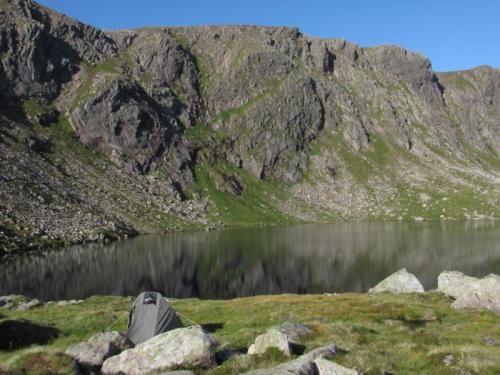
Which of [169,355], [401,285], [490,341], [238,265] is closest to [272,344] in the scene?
[169,355]

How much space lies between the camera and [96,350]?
79.3 ft

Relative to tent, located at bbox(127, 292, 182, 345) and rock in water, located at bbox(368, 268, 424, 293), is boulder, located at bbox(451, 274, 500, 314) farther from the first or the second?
tent, located at bbox(127, 292, 182, 345)

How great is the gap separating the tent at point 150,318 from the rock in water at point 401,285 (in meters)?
34.3

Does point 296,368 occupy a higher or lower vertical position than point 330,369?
higher

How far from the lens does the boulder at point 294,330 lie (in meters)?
28.7

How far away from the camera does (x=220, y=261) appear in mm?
97562

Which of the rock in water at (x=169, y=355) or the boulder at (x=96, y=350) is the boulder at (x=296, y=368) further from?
the boulder at (x=96, y=350)

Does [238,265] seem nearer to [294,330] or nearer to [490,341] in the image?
[294,330]

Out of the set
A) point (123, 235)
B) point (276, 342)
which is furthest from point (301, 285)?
point (123, 235)

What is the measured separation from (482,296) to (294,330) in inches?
850

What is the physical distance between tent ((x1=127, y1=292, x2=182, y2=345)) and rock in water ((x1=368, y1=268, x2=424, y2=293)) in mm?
34321

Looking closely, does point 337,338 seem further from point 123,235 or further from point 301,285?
point 123,235

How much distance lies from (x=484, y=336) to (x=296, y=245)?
310ft

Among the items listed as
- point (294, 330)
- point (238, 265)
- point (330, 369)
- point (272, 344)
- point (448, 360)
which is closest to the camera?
point (330, 369)
